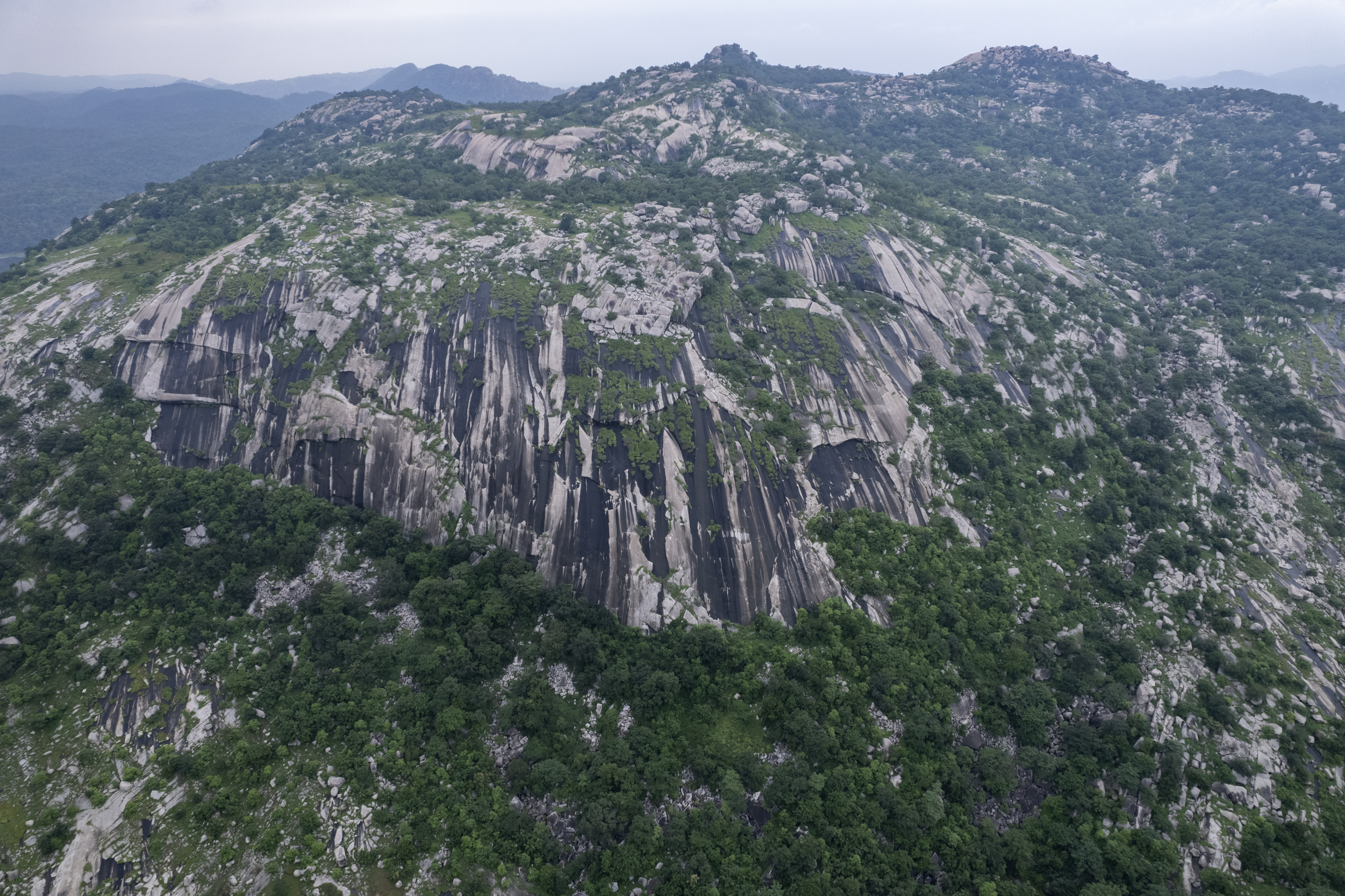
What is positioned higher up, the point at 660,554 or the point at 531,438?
the point at 531,438

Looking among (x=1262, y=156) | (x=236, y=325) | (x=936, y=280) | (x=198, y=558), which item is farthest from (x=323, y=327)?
(x=1262, y=156)

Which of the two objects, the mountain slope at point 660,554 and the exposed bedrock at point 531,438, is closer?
the mountain slope at point 660,554

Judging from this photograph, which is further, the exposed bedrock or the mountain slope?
the exposed bedrock

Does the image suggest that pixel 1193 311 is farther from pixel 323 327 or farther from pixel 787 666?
pixel 323 327

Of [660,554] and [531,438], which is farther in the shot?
[531,438]
